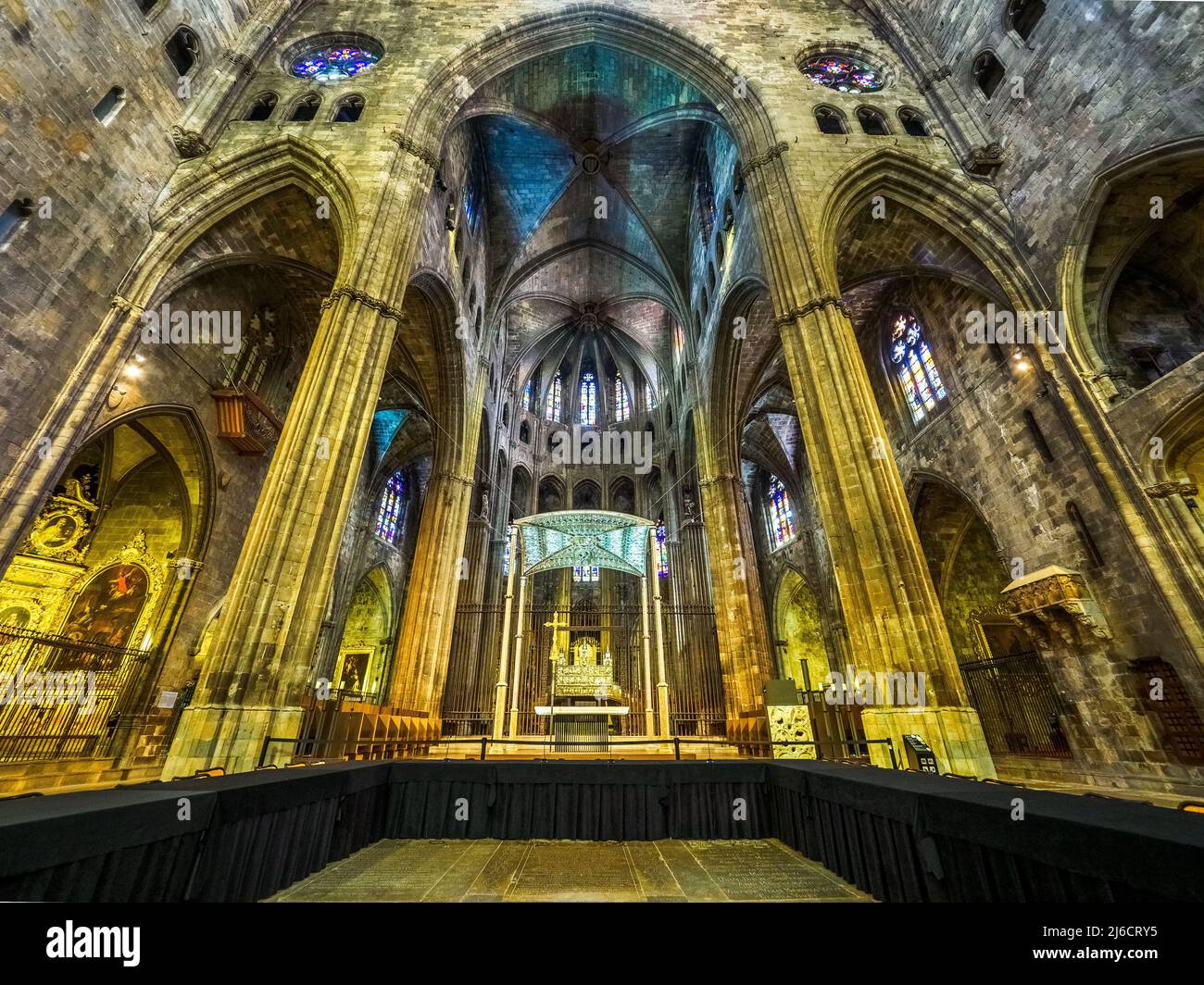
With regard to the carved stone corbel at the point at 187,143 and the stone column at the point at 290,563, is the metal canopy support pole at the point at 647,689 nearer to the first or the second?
Answer: the stone column at the point at 290,563

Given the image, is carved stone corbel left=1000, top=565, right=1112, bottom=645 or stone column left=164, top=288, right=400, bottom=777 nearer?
stone column left=164, top=288, right=400, bottom=777

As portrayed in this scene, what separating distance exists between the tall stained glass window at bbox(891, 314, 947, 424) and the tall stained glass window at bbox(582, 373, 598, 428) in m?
16.2

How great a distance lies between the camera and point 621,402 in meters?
28.4

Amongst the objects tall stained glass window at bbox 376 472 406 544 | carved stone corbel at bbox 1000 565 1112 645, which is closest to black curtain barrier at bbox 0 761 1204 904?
carved stone corbel at bbox 1000 565 1112 645

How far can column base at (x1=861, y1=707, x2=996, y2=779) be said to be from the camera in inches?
257

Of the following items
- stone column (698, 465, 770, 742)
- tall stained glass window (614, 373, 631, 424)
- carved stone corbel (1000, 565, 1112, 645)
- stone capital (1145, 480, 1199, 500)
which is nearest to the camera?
stone capital (1145, 480, 1199, 500)

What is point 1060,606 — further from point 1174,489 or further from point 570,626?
point 570,626

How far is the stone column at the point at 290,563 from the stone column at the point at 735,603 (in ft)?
31.2

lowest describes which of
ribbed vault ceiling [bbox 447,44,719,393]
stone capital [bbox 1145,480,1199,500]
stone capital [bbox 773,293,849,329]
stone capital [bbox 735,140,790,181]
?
stone capital [bbox 1145,480,1199,500]

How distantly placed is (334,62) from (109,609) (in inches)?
604

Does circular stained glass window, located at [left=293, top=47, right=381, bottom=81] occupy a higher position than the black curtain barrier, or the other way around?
circular stained glass window, located at [left=293, top=47, right=381, bottom=81]

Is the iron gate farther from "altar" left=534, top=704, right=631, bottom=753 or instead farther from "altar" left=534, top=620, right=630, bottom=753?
"altar" left=534, top=704, right=631, bottom=753

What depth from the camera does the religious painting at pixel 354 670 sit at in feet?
70.0

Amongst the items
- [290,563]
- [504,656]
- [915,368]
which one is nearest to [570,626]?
[504,656]
